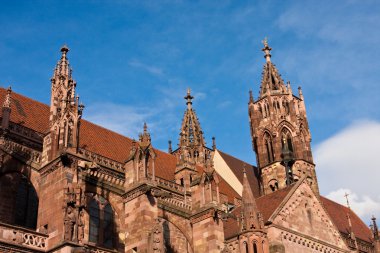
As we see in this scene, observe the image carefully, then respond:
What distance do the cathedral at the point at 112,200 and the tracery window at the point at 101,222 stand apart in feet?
0.13

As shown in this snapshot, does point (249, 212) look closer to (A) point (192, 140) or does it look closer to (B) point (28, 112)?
(B) point (28, 112)

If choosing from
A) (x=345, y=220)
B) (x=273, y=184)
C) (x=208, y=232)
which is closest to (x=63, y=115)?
(x=208, y=232)

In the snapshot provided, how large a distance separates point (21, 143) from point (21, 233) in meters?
7.92

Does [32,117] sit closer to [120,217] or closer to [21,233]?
[120,217]

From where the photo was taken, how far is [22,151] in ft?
65.8

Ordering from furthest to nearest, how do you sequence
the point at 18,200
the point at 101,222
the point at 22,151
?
the point at 101,222
the point at 22,151
the point at 18,200

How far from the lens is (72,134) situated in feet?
54.7

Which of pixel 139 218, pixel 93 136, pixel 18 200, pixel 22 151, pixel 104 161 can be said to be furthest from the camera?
pixel 93 136

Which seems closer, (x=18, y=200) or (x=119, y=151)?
(x=18, y=200)

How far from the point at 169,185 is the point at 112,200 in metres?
6.29

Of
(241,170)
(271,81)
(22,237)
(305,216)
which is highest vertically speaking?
(271,81)

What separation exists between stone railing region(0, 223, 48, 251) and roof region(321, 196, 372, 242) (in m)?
23.2

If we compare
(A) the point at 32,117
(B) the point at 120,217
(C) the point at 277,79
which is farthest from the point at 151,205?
(C) the point at 277,79

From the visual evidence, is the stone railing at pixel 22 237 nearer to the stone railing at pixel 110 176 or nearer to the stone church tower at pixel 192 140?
the stone railing at pixel 110 176
